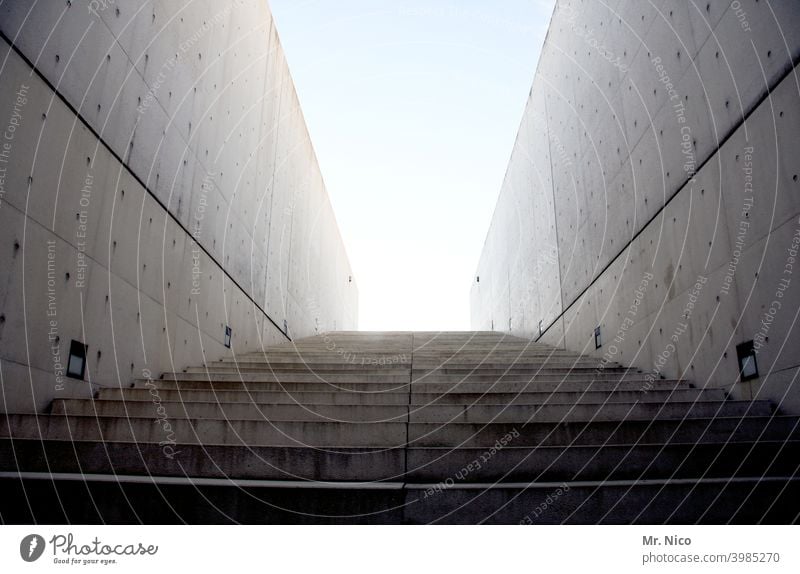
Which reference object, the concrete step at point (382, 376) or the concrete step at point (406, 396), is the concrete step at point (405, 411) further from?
the concrete step at point (382, 376)

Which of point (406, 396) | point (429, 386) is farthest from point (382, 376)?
point (406, 396)

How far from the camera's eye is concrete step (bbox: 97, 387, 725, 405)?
396 cm

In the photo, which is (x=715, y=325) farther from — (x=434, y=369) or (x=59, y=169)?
(x=59, y=169)

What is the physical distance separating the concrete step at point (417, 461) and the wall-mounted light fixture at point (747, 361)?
1.00 metres

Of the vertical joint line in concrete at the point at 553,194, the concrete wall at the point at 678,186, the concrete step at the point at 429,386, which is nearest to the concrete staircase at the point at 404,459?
the concrete step at the point at 429,386

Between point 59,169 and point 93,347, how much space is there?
1.20 metres

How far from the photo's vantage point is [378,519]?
7.91 ft

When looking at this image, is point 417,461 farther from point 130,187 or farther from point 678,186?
point 678,186

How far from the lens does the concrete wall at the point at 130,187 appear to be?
11.1 feet

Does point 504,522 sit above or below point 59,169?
below

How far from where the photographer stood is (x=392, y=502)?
245 cm

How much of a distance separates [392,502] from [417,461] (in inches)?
17.1
